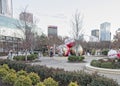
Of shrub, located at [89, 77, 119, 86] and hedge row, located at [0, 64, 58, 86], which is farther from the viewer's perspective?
A: hedge row, located at [0, 64, 58, 86]

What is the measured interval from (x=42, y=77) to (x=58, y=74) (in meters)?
1.32

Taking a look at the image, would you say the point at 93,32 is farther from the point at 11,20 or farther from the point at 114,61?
the point at 114,61

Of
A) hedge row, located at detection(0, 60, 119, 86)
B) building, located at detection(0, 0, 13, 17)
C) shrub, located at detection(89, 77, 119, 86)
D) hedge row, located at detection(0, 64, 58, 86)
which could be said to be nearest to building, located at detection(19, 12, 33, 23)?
hedge row, located at detection(0, 60, 119, 86)

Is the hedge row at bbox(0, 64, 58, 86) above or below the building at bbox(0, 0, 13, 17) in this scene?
below

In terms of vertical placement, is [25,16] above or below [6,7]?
below

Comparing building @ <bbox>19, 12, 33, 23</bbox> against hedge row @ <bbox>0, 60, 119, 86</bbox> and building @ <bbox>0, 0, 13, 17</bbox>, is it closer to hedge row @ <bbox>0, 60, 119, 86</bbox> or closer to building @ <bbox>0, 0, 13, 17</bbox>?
hedge row @ <bbox>0, 60, 119, 86</bbox>

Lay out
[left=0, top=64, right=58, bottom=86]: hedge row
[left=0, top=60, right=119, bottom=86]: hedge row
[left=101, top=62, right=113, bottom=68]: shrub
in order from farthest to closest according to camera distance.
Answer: [left=101, top=62, right=113, bottom=68]: shrub, [left=0, top=64, right=58, bottom=86]: hedge row, [left=0, top=60, right=119, bottom=86]: hedge row

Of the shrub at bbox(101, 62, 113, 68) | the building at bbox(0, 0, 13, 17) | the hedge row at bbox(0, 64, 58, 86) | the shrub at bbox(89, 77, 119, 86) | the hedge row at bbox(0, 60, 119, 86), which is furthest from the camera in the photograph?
the building at bbox(0, 0, 13, 17)

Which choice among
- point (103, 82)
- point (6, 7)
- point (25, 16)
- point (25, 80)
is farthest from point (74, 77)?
point (6, 7)

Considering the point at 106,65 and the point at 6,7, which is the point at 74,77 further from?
the point at 6,7

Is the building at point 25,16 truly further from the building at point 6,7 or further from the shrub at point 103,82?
the building at point 6,7

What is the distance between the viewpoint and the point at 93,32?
313ft

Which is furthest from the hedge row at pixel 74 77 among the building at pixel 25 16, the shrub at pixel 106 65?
the building at pixel 25 16

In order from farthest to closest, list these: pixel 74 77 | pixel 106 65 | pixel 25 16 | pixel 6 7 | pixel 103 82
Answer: pixel 6 7 → pixel 25 16 → pixel 106 65 → pixel 74 77 → pixel 103 82
